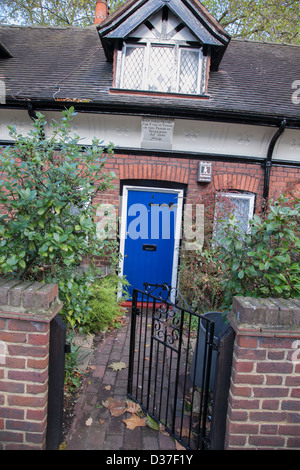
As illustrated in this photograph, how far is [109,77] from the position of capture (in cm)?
586

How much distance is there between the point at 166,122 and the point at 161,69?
1201 mm

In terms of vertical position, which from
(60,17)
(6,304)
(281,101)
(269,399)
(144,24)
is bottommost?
(269,399)

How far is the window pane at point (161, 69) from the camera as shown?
217 inches

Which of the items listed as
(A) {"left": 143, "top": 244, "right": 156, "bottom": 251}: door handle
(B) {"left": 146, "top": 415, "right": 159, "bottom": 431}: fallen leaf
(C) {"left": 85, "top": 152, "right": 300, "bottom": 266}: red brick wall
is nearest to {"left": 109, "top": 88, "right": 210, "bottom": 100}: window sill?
(C) {"left": 85, "top": 152, "right": 300, "bottom": 266}: red brick wall

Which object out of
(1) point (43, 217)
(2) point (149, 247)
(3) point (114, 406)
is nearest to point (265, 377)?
(3) point (114, 406)

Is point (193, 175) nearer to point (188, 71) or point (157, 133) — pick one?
point (157, 133)

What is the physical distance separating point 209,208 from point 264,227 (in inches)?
116

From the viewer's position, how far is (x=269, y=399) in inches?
76.4

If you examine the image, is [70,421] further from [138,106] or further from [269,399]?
[138,106]

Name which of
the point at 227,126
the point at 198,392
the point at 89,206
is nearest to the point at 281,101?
the point at 227,126

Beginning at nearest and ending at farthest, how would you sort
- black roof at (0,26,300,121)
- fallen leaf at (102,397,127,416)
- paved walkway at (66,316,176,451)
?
1. paved walkway at (66,316,176,451)
2. fallen leaf at (102,397,127,416)
3. black roof at (0,26,300,121)

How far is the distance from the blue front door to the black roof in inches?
60.7

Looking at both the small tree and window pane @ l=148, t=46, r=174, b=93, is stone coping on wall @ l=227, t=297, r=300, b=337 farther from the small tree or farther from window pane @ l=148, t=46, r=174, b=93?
window pane @ l=148, t=46, r=174, b=93

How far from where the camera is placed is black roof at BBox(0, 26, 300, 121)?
5047 mm
